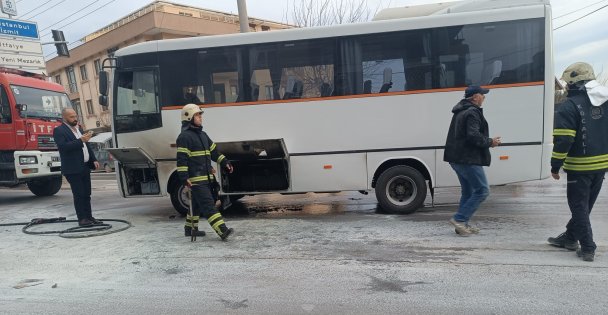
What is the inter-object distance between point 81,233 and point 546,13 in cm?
802

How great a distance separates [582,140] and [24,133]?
11.2 meters

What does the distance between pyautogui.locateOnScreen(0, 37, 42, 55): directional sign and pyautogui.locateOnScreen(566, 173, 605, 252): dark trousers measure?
15.4 meters

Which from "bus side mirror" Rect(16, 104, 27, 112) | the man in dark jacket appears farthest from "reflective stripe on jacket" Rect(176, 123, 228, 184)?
"bus side mirror" Rect(16, 104, 27, 112)

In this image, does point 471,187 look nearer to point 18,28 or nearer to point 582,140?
point 582,140

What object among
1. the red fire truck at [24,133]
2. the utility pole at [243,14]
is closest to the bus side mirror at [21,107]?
the red fire truck at [24,133]

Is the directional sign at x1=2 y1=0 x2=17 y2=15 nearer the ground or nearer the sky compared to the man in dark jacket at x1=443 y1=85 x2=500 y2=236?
nearer the sky

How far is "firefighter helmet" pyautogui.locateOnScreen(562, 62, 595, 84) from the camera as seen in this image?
4.16 metres

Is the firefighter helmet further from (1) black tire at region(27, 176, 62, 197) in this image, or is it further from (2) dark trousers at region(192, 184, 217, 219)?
(1) black tire at region(27, 176, 62, 197)

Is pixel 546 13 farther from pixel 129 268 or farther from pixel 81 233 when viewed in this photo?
pixel 81 233

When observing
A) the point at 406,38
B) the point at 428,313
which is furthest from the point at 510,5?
the point at 428,313

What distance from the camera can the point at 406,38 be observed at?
21.0 ft

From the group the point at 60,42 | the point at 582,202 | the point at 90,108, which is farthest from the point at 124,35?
the point at 582,202

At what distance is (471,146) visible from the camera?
5.08 metres

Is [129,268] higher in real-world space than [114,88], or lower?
lower
